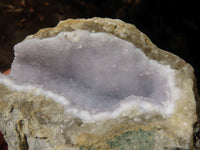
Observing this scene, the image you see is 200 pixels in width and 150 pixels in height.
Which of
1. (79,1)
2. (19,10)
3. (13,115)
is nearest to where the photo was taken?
(13,115)

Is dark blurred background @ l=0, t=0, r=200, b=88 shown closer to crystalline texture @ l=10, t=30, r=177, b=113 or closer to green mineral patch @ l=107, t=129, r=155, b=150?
crystalline texture @ l=10, t=30, r=177, b=113

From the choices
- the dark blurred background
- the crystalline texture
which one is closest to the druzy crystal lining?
the crystalline texture

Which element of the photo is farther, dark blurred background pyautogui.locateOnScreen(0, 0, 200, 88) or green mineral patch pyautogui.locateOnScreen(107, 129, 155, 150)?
dark blurred background pyautogui.locateOnScreen(0, 0, 200, 88)

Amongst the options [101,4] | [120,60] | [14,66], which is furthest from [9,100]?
[101,4]

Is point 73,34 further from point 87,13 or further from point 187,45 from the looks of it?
point 187,45

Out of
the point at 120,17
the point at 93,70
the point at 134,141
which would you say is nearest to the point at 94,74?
the point at 93,70

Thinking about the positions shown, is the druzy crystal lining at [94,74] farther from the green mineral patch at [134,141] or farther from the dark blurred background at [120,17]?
the dark blurred background at [120,17]
